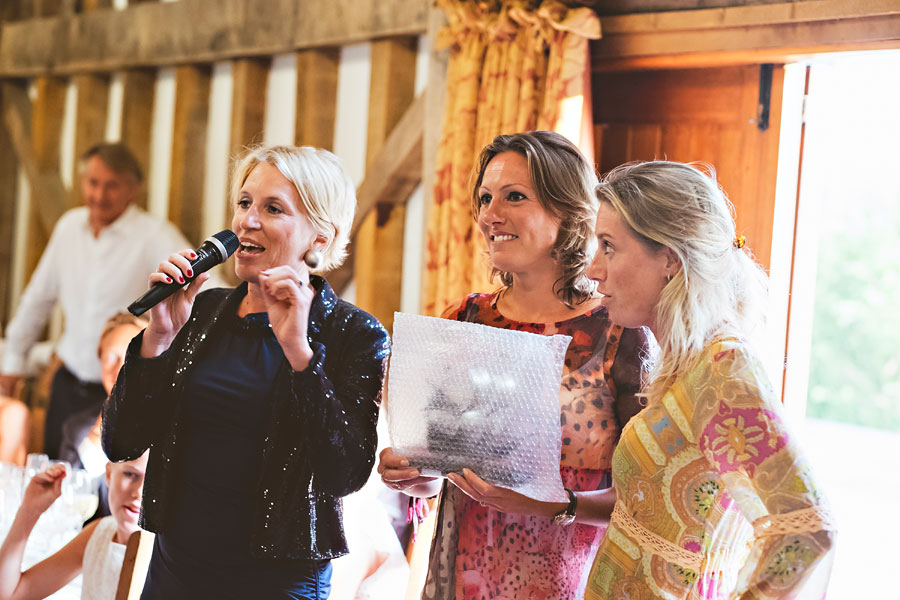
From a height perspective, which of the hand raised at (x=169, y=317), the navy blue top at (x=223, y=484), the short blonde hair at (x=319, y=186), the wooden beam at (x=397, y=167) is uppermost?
the wooden beam at (x=397, y=167)

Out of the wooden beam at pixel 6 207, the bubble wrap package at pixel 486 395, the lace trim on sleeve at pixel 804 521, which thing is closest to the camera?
the lace trim on sleeve at pixel 804 521

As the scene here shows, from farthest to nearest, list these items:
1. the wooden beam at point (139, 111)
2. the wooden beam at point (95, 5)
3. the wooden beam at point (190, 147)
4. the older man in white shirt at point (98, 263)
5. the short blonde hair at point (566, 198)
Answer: the wooden beam at point (95, 5) → the wooden beam at point (139, 111) → the wooden beam at point (190, 147) → the older man in white shirt at point (98, 263) → the short blonde hair at point (566, 198)

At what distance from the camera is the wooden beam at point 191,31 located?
3.90 m

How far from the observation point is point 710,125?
310cm

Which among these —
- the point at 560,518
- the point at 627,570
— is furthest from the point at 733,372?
the point at 560,518

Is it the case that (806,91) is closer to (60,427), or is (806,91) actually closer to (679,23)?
(679,23)

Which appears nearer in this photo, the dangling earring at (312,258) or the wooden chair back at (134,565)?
the dangling earring at (312,258)

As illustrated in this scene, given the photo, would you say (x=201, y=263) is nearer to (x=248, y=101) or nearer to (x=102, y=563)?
(x=102, y=563)

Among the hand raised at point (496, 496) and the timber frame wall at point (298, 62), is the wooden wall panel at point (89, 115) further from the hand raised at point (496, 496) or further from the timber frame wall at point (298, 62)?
the hand raised at point (496, 496)

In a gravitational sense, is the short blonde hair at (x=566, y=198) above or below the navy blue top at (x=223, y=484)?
above

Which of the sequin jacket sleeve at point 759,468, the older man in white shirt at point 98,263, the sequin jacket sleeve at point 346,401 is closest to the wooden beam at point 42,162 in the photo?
the older man in white shirt at point 98,263

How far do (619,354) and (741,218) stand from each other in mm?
1493

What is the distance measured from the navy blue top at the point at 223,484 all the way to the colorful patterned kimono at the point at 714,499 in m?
0.57

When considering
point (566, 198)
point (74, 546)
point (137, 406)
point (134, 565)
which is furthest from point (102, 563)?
point (566, 198)
